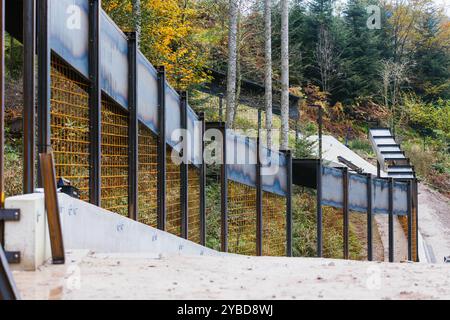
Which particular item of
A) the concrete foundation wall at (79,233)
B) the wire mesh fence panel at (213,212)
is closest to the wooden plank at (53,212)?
the concrete foundation wall at (79,233)

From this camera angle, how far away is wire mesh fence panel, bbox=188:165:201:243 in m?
11.6

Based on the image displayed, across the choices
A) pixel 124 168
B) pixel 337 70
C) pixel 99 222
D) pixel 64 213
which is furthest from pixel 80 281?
pixel 337 70

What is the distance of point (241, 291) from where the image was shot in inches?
184

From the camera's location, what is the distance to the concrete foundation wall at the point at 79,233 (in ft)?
17.4

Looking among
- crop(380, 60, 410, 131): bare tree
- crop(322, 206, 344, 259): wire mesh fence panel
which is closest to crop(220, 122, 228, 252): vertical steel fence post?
crop(322, 206, 344, 259): wire mesh fence panel

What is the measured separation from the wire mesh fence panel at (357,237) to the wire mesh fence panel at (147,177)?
12691 mm

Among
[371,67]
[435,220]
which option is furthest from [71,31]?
[371,67]

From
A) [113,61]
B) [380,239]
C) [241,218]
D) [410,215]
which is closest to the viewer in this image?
[113,61]

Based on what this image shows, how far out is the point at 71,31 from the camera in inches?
316

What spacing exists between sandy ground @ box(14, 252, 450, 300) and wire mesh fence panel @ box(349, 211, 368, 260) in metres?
16.2

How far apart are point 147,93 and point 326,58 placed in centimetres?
3904

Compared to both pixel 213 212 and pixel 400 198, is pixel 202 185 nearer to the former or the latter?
pixel 213 212

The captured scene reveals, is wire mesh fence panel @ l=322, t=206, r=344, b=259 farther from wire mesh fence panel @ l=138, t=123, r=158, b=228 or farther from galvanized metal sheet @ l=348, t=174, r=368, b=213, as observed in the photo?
wire mesh fence panel @ l=138, t=123, r=158, b=228

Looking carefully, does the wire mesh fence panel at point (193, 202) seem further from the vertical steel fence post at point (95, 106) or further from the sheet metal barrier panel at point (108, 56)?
the vertical steel fence post at point (95, 106)
